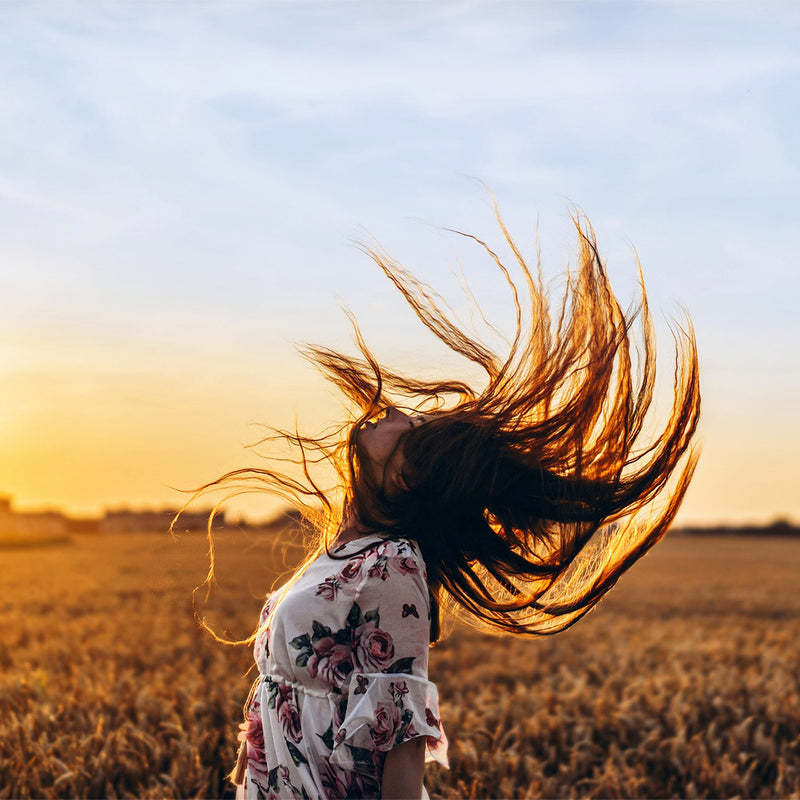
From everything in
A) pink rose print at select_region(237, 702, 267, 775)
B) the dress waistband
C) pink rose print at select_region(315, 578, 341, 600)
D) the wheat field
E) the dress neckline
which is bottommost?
the wheat field

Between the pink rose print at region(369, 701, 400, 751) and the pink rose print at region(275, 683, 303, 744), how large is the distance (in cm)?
30

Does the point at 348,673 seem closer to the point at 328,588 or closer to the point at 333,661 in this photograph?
the point at 333,661

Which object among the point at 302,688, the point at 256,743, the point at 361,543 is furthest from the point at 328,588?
the point at 256,743

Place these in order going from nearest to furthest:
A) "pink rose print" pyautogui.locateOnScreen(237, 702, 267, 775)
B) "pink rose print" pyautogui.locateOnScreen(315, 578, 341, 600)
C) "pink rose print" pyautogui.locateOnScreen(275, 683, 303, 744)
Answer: "pink rose print" pyautogui.locateOnScreen(315, 578, 341, 600), "pink rose print" pyautogui.locateOnScreen(275, 683, 303, 744), "pink rose print" pyautogui.locateOnScreen(237, 702, 267, 775)

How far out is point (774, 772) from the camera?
545 cm

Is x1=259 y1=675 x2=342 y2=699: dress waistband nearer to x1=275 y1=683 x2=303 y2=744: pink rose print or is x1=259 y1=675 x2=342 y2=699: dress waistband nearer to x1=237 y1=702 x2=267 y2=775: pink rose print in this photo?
x1=275 y1=683 x2=303 y2=744: pink rose print

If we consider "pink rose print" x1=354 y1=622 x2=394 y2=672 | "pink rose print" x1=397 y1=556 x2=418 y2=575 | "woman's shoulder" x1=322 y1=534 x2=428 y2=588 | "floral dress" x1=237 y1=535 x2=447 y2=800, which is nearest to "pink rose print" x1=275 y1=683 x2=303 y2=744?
"floral dress" x1=237 y1=535 x2=447 y2=800

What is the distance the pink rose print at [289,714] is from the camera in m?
2.54

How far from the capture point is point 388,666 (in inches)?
92.5

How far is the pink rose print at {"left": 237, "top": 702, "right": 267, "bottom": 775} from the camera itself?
9.09 feet

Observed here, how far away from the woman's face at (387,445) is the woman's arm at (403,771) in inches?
26.7

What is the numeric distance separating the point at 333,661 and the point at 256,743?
532 mm

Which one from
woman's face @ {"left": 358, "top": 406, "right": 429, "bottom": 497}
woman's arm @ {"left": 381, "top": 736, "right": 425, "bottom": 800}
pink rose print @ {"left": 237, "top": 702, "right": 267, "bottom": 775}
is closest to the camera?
woman's arm @ {"left": 381, "top": 736, "right": 425, "bottom": 800}

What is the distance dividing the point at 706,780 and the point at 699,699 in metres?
1.60
